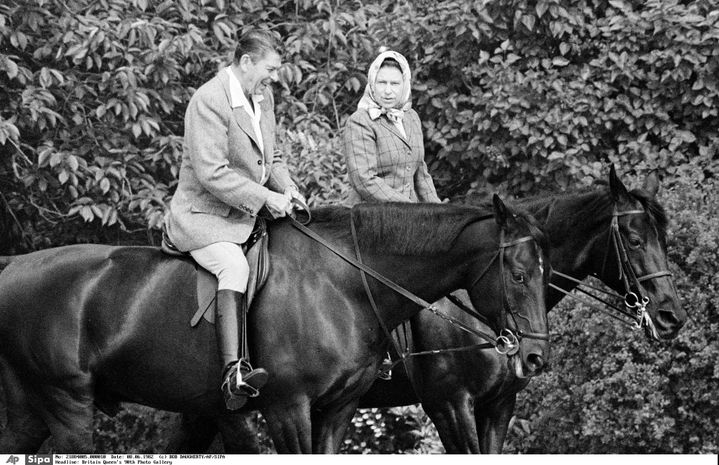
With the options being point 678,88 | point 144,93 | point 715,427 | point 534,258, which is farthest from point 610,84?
point 534,258

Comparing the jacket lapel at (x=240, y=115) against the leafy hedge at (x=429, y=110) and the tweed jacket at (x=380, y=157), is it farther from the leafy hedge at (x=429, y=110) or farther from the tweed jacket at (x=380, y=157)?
the leafy hedge at (x=429, y=110)

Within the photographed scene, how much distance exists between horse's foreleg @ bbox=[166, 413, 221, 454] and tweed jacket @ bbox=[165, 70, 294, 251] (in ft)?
4.58

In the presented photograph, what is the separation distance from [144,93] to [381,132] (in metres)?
2.99

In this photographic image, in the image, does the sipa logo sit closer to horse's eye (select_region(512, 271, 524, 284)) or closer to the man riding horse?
the man riding horse

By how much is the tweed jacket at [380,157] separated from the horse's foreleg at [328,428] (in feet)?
4.67

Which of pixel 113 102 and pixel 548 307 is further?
pixel 113 102

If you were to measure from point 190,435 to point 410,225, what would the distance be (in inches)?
83.3

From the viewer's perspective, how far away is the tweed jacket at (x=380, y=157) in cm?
735

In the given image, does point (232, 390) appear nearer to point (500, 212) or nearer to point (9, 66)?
point (500, 212)

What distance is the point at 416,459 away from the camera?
16.5ft

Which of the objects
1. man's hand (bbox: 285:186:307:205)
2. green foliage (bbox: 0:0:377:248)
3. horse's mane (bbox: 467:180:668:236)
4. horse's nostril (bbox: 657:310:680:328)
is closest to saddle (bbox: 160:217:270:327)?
man's hand (bbox: 285:186:307:205)

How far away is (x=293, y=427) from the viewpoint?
6066 mm

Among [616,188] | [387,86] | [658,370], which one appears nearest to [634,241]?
[616,188]

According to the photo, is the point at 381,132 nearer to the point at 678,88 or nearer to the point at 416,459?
the point at 416,459
